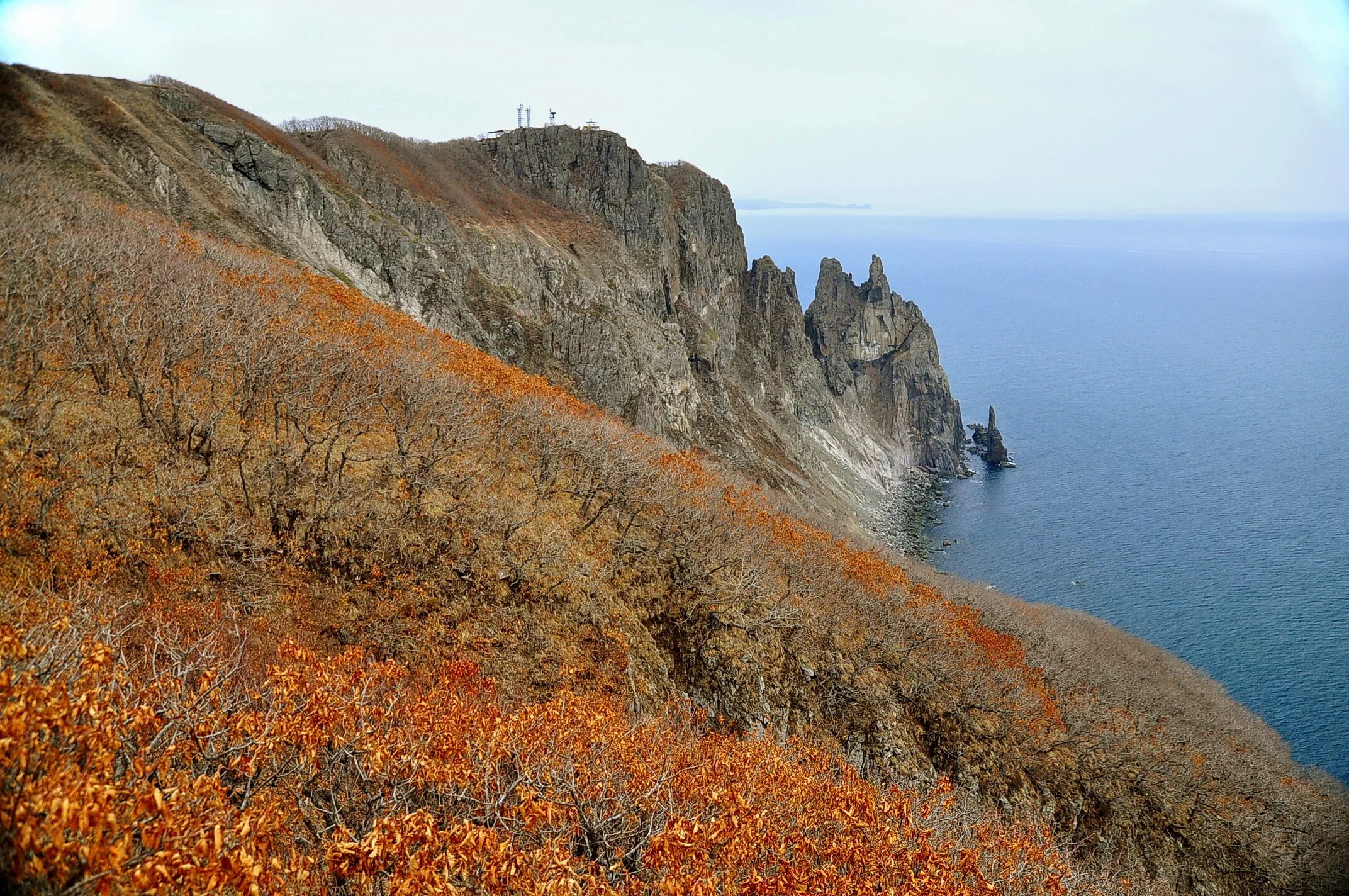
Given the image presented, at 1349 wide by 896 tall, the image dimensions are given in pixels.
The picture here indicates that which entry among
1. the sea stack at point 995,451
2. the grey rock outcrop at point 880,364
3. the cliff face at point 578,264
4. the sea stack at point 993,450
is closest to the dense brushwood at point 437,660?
the cliff face at point 578,264

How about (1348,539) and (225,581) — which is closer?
(225,581)

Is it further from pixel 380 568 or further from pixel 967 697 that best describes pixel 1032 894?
pixel 380 568

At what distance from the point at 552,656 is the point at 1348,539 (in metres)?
129

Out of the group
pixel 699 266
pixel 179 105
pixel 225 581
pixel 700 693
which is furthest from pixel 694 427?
pixel 225 581

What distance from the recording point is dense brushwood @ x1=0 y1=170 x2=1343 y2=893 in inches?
350

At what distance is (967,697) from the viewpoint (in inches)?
1198

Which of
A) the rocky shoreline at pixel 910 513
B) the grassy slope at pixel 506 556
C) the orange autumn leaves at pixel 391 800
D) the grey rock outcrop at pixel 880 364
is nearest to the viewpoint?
the orange autumn leaves at pixel 391 800

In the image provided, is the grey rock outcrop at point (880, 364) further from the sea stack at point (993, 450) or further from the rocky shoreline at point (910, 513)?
the rocky shoreline at point (910, 513)

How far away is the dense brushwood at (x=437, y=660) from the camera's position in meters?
8.89

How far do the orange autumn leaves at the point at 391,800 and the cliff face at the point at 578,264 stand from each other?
4514 cm

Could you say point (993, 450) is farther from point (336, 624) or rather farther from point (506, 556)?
point (336, 624)

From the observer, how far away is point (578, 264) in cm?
8838

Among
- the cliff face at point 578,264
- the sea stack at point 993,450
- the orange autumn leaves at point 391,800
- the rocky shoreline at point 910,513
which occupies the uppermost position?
the cliff face at point 578,264

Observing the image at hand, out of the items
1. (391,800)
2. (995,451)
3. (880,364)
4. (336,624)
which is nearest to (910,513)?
(995,451)
